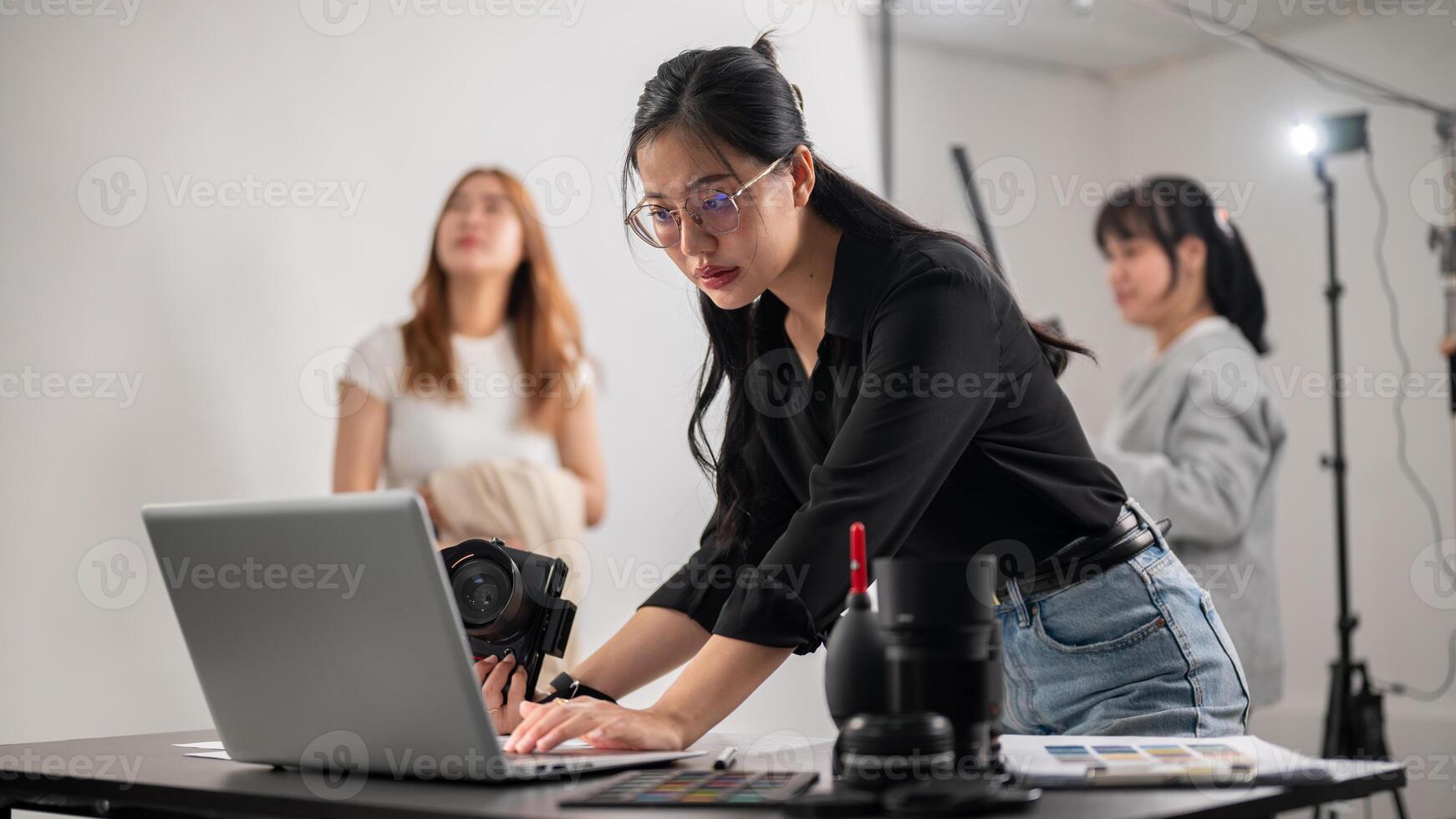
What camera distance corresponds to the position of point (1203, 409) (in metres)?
2.85

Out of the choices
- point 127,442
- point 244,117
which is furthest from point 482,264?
point 127,442

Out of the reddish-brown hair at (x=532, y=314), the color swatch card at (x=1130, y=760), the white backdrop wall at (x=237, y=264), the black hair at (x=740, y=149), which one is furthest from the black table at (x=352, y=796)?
the reddish-brown hair at (x=532, y=314)

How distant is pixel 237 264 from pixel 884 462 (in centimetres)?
197

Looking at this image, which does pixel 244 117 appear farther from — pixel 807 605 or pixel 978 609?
pixel 978 609

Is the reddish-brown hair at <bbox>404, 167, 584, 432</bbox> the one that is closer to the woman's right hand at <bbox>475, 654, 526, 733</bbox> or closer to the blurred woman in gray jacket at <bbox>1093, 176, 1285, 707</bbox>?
the blurred woman in gray jacket at <bbox>1093, 176, 1285, 707</bbox>

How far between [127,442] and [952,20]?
2.83 metres

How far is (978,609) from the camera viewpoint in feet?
2.70

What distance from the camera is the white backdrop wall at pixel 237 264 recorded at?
2.42m

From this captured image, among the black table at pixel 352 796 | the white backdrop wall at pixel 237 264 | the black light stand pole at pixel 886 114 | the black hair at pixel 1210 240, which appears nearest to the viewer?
the black table at pixel 352 796

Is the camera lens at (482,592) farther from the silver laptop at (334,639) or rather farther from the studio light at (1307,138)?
the studio light at (1307,138)

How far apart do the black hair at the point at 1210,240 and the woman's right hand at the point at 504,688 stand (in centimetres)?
222

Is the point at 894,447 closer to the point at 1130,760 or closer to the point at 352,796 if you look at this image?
the point at 1130,760

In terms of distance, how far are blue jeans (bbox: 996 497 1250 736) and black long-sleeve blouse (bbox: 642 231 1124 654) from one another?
0.18 ft

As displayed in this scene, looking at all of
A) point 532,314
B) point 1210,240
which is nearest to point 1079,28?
point 1210,240
